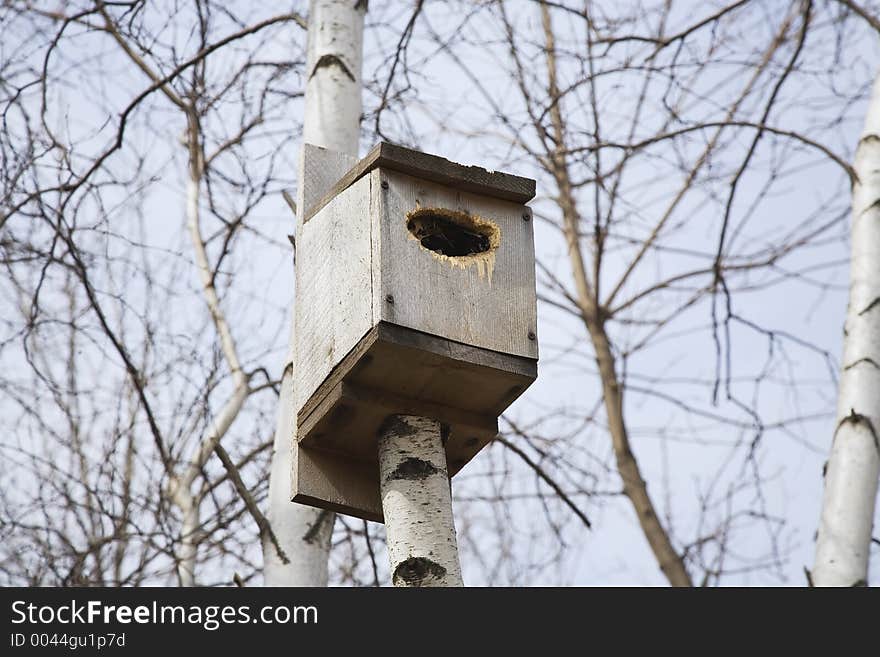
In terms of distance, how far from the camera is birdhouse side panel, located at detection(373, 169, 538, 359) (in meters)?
2.67

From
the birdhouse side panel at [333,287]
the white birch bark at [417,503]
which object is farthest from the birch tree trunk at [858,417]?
the birdhouse side panel at [333,287]

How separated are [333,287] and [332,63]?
1.43 m

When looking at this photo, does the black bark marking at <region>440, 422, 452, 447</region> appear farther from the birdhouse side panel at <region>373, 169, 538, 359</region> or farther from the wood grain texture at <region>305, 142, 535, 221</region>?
the wood grain texture at <region>305, 142, 535, 221</region>

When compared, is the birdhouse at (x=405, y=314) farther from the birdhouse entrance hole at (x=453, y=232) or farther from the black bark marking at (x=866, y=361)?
the black bark marking at (x=866, y=361)

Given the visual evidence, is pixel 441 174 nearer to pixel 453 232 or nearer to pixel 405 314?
pixel 453 232

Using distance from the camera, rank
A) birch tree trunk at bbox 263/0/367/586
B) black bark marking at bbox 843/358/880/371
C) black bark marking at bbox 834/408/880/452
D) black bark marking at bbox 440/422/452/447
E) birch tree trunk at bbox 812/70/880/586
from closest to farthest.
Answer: black bark marking at bbox 440/422/452/447
birch tree trunk at bbox 263/0/367/586
birch tree trunk at bbox 812/70/880/586
black bark marking at bbox 834/408/880/452
black bark marking at bbox 843/358/880/371

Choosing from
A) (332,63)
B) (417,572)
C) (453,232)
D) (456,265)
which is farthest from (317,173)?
(417,572)

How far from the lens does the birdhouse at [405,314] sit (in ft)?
8.69

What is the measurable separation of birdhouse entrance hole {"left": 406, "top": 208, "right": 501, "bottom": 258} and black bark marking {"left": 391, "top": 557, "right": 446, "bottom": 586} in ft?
2.30

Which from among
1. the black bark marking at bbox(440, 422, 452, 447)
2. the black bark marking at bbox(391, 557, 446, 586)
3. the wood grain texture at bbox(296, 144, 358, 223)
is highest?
the wood grain texture at bbox(296, 144, 358, 223)

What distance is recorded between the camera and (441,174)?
9.48 feet

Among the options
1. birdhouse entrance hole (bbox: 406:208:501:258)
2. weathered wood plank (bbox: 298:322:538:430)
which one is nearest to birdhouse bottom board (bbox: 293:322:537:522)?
weathered wood plank (bbox: 298:322:538:430)
